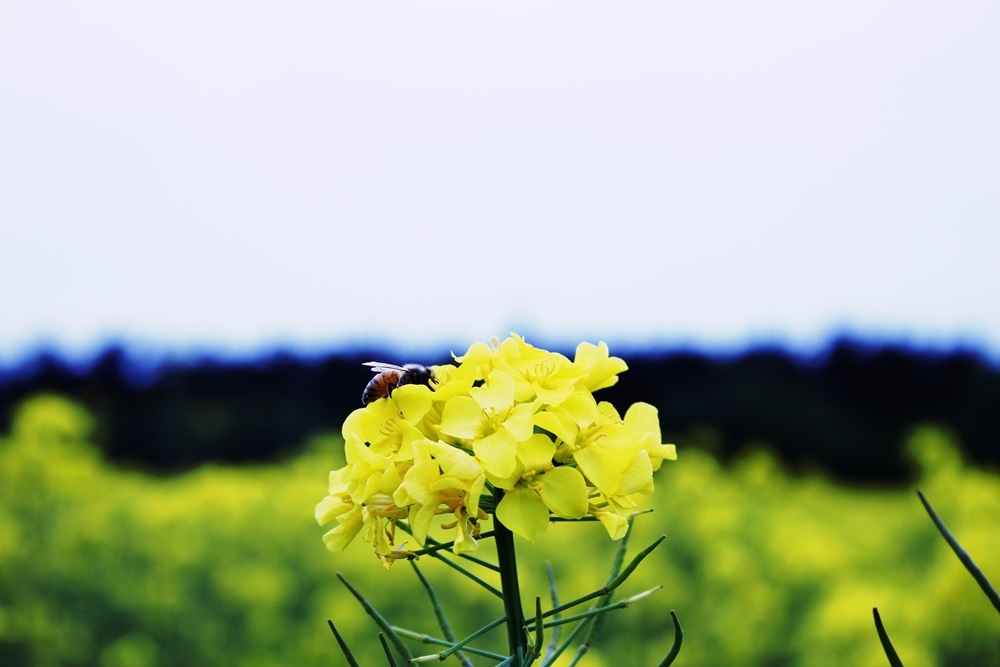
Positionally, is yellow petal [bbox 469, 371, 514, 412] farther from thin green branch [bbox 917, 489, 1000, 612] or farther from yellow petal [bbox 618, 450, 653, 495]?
thin green branch [bbox 917, 489, 1000, 612]

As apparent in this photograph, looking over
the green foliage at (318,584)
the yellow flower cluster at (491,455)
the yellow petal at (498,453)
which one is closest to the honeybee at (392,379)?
the yellow flower cluster at (491,455)

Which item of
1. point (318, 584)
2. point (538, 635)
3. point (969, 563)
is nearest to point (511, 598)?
point (538, 635)

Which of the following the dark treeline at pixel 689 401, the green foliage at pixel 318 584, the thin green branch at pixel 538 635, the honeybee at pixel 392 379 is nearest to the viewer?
the thin green branch at pixel 538 635

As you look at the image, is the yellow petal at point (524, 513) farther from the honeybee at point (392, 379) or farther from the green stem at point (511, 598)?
the honeybee at point (392, 379)

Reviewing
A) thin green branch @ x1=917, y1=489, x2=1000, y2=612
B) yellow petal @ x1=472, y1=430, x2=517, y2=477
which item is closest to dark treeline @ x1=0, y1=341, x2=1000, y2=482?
thin green branch @ x1=917, y1=489, x2=1000, y2=612

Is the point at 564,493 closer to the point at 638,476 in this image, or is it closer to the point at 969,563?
the point at 638,476

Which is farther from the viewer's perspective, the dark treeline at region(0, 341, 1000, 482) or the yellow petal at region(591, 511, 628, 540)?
the dark treeline at region(0, 341, 1000, 482)
